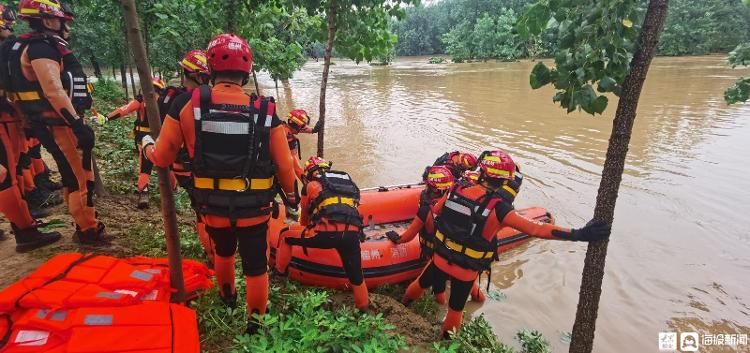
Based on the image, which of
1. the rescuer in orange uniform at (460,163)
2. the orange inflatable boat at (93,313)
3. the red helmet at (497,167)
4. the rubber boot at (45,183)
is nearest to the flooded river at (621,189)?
the rescuer in orange uniform at (460,163)

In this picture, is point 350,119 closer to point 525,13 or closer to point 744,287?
point 744,287

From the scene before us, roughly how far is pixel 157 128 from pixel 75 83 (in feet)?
5.91

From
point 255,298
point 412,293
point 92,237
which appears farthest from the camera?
point 412,293

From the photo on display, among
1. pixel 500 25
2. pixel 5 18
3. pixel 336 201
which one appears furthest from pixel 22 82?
pixel 500 25

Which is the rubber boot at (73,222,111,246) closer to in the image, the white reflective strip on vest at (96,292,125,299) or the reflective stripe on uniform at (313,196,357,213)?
the white reflective strip on vest at (96,292,125,299)

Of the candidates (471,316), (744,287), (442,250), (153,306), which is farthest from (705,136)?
(153,306)

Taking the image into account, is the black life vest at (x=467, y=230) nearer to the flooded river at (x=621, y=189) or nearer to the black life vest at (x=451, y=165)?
the flooded river at (x=621, y=189)

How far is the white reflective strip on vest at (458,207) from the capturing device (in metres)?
3.49

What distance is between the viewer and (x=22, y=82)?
126 inches

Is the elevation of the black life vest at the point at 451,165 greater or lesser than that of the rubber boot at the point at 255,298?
greater

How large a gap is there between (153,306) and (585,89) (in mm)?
2577

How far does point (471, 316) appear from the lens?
464 centimetres

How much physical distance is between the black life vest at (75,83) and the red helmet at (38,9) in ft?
1.02

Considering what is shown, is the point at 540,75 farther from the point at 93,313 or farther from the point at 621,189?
the point at 621,189
